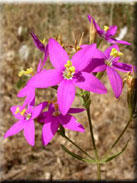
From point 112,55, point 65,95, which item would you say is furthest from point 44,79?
point 112,55

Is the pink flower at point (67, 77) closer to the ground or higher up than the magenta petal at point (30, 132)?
higher up

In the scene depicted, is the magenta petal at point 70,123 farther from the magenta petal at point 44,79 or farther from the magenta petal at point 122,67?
the magenta petal at point 122,67

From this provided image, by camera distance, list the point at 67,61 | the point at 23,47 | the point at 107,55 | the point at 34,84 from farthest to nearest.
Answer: the point at 23,47 → the point at 107,55 → the point at 67,61 → the point at 34,84

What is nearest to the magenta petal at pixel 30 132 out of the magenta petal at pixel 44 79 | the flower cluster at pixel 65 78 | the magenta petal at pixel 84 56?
the flower cluster at pixel 65 78

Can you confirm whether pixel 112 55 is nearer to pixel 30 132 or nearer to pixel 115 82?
pixel 115 82

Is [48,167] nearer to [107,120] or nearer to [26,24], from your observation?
[107,120]

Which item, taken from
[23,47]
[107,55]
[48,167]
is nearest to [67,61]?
[107,55]
